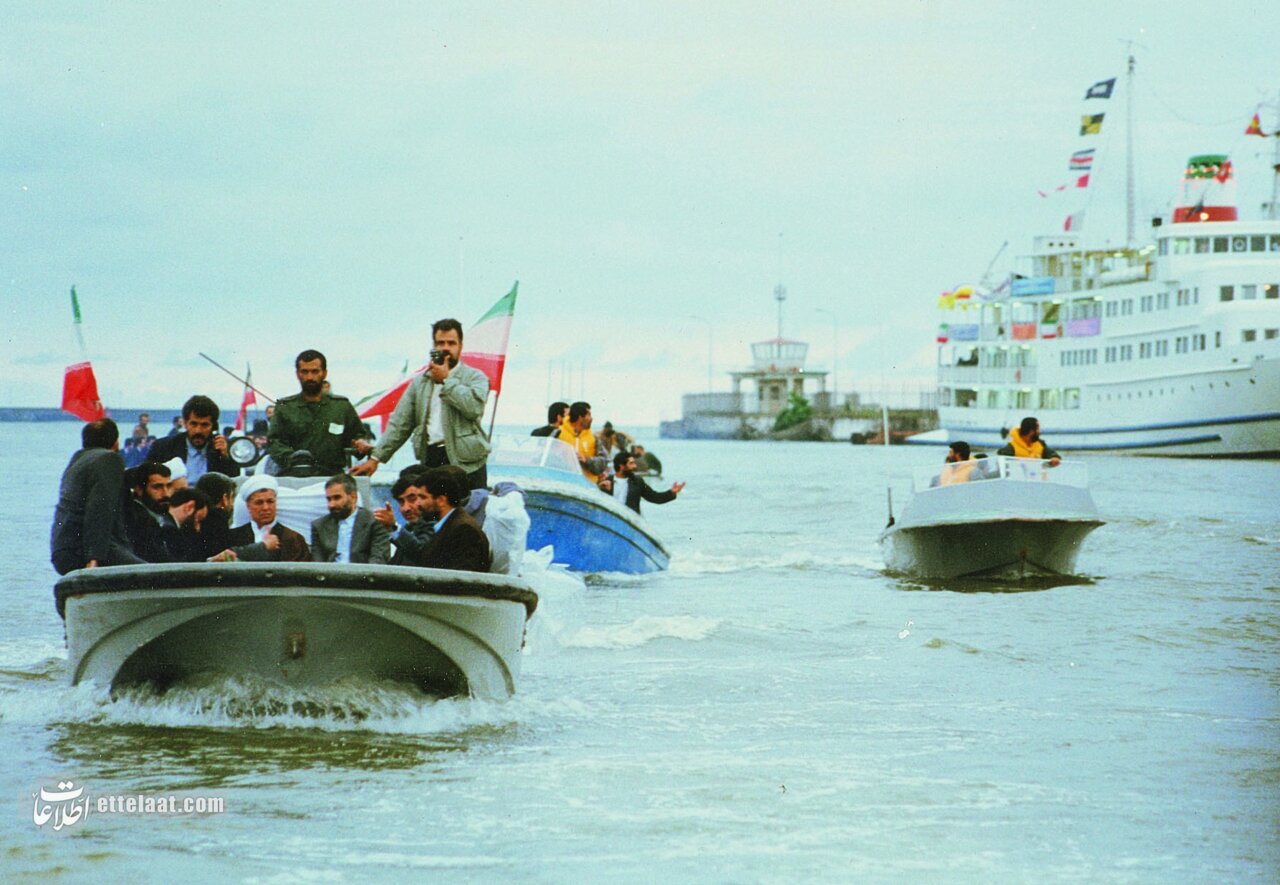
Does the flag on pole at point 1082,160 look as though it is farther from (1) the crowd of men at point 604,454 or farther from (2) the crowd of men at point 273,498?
(2) the crowd of men at point 273,498

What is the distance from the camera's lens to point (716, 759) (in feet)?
27.5

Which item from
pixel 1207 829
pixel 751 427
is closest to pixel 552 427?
pixel 1207 829

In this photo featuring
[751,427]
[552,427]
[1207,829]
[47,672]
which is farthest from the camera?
[751,427]

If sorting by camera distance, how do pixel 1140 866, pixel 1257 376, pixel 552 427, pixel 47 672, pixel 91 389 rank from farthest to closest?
1. pixel 1257 376
2. pixel 552 427
3. pixel 91 389
4. pixel 47 672
5. pixel 1140 866

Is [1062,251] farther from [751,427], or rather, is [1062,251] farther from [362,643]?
[362,643]

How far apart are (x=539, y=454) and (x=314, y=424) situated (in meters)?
7.76

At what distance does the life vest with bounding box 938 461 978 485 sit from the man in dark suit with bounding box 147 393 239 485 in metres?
9.91

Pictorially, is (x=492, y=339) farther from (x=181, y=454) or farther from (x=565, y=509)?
(x=181, y=454)

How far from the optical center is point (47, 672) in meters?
11.5

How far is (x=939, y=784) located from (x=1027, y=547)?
11103 millimetres

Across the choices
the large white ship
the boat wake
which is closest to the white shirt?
the boat wake

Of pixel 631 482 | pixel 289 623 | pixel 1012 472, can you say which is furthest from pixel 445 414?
pixel 631 482

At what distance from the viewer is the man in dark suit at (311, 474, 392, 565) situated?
355 inches

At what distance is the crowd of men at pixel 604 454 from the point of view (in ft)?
61.6
